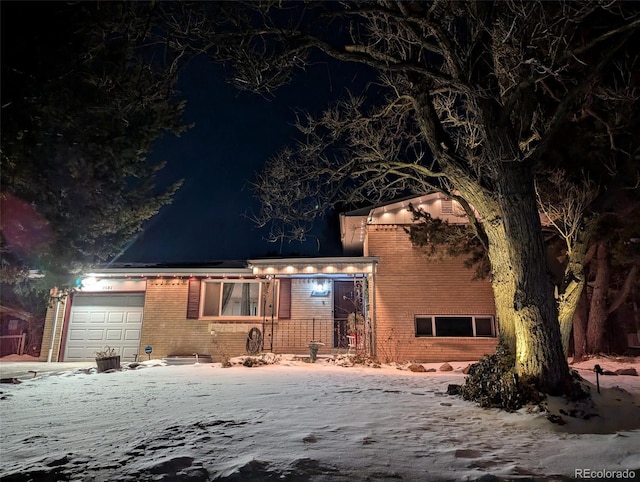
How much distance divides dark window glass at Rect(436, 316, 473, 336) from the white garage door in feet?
35.1

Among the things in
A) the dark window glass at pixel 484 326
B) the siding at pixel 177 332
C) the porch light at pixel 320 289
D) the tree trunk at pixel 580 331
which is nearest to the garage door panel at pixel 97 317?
the siding at pixel 177 332

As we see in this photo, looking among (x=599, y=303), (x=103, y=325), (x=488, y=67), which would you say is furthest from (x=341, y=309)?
(x=488, y=67)

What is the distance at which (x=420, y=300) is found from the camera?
12648mm

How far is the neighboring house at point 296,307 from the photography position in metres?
12.5

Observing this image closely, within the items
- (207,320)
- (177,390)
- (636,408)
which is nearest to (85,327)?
(207,320)

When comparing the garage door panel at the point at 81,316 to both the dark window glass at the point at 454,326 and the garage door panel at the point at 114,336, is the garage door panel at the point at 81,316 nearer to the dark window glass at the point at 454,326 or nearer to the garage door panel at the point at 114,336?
the garage door panel at the point at 114,336

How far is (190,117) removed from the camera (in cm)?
898

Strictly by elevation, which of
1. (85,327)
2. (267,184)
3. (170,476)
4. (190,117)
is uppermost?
(190,117)

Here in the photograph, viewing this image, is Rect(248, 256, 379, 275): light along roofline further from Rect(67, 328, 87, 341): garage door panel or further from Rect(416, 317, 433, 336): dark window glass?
Rect(67, 328, 87, 341): garage door panel

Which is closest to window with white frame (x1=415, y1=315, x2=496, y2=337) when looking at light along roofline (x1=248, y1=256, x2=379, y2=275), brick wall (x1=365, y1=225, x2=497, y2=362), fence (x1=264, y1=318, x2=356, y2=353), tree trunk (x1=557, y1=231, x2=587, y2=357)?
brick wall (x1=365, y1=225, x2=497, y2=362)

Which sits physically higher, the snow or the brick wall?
the brick wall

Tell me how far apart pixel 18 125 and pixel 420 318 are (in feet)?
36.8

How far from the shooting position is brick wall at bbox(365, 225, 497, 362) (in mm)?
12320

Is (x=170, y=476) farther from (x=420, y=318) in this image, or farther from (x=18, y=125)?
(x=420, y=318)
